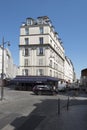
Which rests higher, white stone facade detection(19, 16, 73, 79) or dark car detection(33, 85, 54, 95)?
white stone facade detection(19, 16, 73, 79)

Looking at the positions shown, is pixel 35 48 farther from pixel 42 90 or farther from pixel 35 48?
pixel 42 90

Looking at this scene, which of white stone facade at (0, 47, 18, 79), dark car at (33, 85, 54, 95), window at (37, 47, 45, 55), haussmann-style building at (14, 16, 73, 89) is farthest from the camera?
white stone facade at (0, 47, 18, 79)

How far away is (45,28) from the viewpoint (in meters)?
72.2

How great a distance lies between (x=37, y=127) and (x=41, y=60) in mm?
59887

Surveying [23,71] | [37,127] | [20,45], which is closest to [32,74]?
[23,71]

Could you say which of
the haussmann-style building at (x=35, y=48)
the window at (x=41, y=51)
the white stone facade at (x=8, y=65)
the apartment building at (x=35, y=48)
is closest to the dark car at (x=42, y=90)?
the haussmann-style building at (x=35, y=48)

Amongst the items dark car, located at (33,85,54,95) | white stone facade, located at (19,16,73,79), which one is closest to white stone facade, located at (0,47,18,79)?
white stone facade, located at (19,16,73,79)

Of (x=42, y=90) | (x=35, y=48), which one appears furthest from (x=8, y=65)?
(x=42, y=90)

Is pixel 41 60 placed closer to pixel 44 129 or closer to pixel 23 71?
pixel 23 71

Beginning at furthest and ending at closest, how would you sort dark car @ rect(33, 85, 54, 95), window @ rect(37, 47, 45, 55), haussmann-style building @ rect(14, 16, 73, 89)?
1. window @ rect(37, 47, 45, 55)
2. haussmann-style building @ rect(14, 16, 73, 89)
3. dark car @ rect(33, 85, 54, 95)

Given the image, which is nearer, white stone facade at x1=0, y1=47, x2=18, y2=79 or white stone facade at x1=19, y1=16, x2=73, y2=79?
white stone facade at x1=19, y1=16, x2=73, y2=79

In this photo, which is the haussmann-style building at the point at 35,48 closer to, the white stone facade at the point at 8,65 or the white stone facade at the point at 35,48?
the white stone facade at the point at 35,48

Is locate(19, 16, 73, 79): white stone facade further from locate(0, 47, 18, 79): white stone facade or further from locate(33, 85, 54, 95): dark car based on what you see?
locate(33, 85, 54, 95): dark car

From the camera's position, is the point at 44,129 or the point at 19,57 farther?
the point at 19,57
